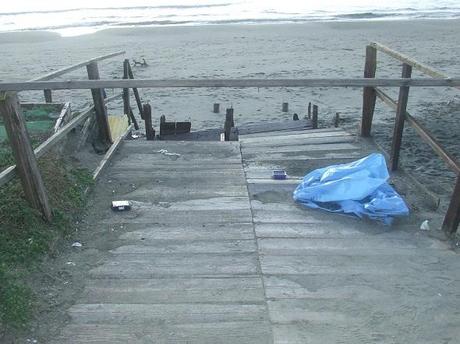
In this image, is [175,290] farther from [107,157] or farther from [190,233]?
[107,157]

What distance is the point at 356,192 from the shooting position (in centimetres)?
466

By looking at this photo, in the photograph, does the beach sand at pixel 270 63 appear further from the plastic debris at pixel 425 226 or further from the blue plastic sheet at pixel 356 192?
the plastic debris at pixel 425 226

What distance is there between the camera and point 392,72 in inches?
616

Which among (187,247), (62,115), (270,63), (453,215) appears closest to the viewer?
(187,247)

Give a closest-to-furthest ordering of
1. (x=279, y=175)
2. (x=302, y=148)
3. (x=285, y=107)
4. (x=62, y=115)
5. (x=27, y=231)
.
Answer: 1. (x=27, y=231)
2. (x=279, y=175)
3. (x=302, y=148)
4. (x=62, y=115)
5. (x=285, y=107)

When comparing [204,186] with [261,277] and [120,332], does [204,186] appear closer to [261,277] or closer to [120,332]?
[261,277]

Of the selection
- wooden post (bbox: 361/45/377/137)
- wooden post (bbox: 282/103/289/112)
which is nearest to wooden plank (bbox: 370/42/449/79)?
wooden post (bbox: 361/45/377/137)

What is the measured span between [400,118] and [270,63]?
12318 millimetres

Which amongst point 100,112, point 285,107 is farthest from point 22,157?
point 285,107

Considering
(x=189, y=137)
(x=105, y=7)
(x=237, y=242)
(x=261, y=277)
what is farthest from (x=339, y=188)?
(x=105, y=7)

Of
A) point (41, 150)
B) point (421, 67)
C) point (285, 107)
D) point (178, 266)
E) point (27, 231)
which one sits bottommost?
point (285, 107)

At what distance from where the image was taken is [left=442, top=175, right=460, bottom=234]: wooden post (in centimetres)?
405

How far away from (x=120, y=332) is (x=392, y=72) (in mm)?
14506

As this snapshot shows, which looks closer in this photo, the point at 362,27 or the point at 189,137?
the point at 189,137
